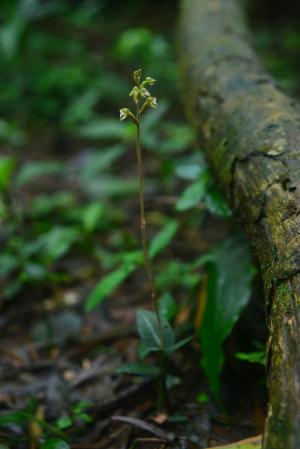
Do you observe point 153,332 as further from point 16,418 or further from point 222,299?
point 16,418

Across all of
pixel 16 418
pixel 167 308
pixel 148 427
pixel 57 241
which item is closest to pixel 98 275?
pixel 57 241

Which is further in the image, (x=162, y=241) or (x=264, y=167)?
(x=162, y=241)

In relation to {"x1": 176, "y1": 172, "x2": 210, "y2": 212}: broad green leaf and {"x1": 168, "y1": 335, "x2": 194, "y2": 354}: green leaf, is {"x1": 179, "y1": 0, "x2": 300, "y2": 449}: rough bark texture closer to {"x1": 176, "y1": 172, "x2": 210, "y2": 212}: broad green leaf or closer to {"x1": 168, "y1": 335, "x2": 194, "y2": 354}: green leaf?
{"x1": 176, "y1": 172, "x2": 210, "y2": 212}: broad green leaf

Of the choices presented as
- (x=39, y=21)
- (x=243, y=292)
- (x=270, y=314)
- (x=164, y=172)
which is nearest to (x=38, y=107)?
(x=164, y=172)

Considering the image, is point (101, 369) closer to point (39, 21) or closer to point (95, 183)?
point (95, 183)

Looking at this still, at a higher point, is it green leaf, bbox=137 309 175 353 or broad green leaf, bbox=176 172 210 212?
broad green leaf, bbox=176 172 210 212

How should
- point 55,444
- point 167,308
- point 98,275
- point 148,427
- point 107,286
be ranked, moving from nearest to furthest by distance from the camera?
point 55,444 → point 148,427 → point 167,308 → point 107,286 → point 98,275

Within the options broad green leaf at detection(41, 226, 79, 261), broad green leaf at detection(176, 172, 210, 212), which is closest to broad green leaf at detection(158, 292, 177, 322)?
broad green leaf at detection(176, 172, 210, 212)
